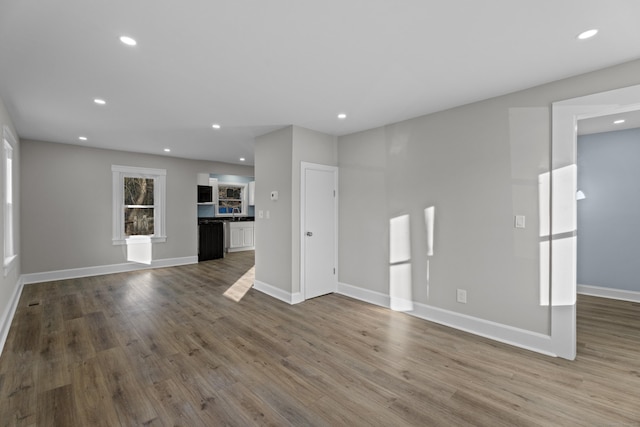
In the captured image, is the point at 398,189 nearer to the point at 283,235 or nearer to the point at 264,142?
the point at 283,235

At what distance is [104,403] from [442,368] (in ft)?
8.42

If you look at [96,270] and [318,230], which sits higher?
[318,230]

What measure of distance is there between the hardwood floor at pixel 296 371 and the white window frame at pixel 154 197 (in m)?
2.29

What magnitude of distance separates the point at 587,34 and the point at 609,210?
354 centimetres

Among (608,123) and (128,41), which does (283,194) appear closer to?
(128,41)

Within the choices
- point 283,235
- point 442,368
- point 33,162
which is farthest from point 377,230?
point 33,162

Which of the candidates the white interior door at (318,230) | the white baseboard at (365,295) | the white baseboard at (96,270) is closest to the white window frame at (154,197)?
the white baseboard at (96,270)

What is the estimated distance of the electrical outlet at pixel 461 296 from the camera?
320 cm

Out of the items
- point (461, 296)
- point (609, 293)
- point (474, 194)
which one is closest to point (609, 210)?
point (609, 293)

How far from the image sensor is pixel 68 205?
17.7 ft

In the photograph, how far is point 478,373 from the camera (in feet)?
7.68

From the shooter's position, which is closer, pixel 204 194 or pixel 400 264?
pixel 400 264

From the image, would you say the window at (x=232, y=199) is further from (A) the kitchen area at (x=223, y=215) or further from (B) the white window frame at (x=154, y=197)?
(B) the white window frame at (x=154, y=197)

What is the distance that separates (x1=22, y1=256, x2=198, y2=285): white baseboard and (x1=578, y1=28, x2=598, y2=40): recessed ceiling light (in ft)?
24.2
